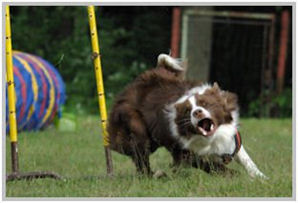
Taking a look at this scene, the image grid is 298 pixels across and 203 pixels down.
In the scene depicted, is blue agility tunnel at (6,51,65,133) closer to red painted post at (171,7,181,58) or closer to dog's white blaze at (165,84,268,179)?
red painted post at (171,7,181,58)

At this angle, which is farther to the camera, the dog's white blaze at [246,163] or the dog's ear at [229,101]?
the dog's white blaze at [246,163]

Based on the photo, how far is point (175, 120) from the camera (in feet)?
17.9

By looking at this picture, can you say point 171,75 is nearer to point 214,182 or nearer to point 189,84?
point 189,84

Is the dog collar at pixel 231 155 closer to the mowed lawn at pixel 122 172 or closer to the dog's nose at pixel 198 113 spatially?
the mowed lawn at pixel 122 172

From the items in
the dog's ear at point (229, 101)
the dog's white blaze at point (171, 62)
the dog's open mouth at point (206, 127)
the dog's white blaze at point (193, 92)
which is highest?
the dog's white blaze at point (171, 62)

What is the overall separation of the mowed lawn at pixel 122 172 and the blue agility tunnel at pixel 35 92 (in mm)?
279

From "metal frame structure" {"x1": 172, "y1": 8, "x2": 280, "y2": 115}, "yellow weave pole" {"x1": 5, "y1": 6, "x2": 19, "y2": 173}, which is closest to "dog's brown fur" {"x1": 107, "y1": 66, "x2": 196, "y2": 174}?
"yellow weave pole" {"x1": 5, "y1": 6, "x2": 19, "y2": 173}

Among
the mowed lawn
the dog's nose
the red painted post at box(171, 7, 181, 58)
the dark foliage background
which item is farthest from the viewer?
the dark foliage background

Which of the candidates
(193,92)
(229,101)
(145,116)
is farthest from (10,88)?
(229,101)

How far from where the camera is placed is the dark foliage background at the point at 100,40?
14000 millimetres

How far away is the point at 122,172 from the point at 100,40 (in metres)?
8.41

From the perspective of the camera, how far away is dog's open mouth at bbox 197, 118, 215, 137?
17.4 feet

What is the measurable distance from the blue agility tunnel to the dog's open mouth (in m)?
4.02

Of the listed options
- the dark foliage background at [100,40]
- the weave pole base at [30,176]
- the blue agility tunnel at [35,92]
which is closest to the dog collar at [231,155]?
the weave pole base at [30,176]
